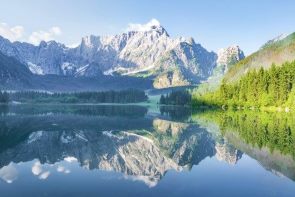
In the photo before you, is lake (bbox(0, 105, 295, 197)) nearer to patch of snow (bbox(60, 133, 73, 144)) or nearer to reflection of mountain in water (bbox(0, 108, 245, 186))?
reflection of mountain in water (bbox(0, 108, 245, 186))

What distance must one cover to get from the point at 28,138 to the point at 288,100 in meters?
104

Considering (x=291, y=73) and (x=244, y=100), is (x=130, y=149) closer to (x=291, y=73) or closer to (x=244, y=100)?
(x=291, y=73)

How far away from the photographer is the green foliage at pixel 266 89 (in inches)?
5574

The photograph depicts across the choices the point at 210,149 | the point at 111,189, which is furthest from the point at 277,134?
the point at 111,189

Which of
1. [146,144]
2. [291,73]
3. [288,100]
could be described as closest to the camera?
[146,144]

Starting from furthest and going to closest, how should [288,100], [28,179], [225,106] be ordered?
1. [225,106]
2. [288,100]
3. [28,179]

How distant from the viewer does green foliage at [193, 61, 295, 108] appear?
141575 mm

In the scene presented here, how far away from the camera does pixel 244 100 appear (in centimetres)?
17012

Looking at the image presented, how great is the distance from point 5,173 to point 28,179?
323 cm

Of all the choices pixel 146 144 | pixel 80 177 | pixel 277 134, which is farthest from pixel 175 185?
pixel 277 134

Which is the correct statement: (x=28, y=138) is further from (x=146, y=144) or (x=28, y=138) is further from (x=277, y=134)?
(x=277, y=134)

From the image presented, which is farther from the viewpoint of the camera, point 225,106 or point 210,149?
point 225,106

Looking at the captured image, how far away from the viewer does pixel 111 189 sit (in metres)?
25.1

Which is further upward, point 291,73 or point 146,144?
point 291,73
